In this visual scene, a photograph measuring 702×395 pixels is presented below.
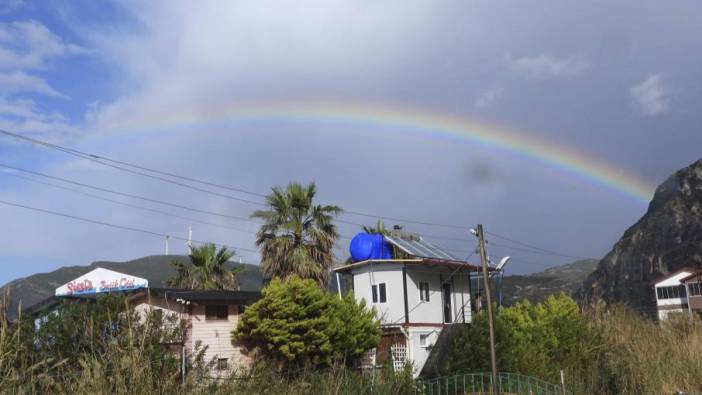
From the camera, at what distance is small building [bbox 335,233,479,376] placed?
108ft

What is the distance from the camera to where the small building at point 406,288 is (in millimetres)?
32969

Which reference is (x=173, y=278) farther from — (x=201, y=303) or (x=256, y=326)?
(x=256, y=326)

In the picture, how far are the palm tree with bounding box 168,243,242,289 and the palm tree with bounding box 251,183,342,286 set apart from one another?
5655 millimetres

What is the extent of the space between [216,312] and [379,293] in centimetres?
935

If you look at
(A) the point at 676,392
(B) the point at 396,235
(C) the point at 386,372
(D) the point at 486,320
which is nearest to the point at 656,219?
(B) the point at 396,235

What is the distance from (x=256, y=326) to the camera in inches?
1035

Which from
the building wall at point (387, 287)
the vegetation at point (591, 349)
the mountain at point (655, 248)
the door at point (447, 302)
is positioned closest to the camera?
the vegetation at point (591, 349)

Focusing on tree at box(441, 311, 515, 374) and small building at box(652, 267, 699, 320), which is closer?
tree at box(441, 311, 515, 374)

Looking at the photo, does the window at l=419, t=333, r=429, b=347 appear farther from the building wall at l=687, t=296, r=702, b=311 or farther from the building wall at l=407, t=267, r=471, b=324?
the building wall at l=687, t=296, r=702, b=311

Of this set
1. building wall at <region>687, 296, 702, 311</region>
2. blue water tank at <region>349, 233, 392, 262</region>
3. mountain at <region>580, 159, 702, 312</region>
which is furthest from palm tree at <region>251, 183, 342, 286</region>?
mountain at <region>580, 159, 702, 312</region>

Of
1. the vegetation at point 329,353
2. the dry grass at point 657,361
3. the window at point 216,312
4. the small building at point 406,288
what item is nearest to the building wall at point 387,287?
the small building at point 406,288

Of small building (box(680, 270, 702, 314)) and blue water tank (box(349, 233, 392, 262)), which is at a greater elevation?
blue water tank (box(349, 233, 392, 262))

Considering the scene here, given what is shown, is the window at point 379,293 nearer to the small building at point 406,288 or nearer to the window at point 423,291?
the small building at point 406,288

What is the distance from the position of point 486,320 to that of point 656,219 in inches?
4209
